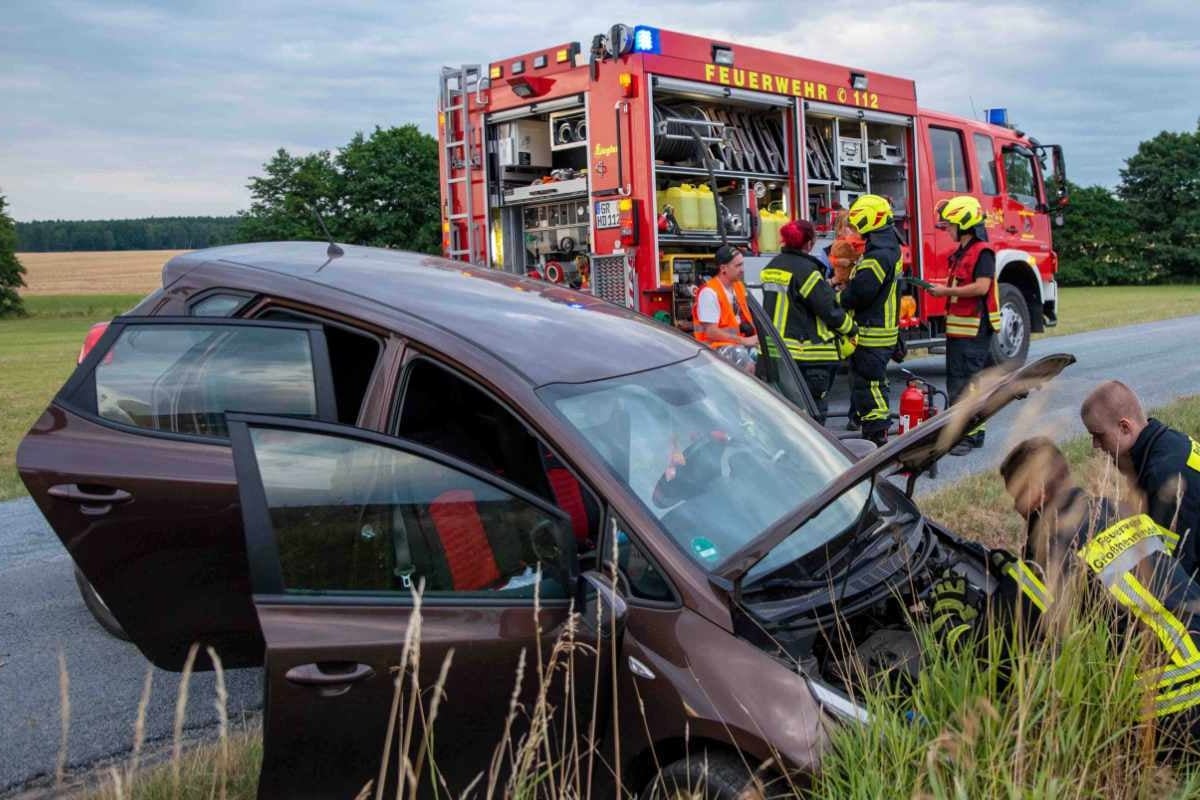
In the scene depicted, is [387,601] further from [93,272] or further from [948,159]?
[93,272]

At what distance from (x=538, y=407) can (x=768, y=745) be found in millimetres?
1001

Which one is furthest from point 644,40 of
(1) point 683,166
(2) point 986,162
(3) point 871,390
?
(2) point 986,162

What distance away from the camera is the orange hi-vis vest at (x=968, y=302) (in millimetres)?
7610

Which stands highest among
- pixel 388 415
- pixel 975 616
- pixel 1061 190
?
pixel 1061 190

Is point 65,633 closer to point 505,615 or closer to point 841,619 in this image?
point 505,615

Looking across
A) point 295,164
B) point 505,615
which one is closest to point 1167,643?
point 505,615

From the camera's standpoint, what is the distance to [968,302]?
7.71 m

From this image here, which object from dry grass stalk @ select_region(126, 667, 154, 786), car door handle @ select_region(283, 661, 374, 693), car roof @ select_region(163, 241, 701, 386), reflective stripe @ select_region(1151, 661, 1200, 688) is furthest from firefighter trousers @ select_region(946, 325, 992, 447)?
car door handle @ select_region(283, 661, 374, 693)

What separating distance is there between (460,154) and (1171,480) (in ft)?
25.8

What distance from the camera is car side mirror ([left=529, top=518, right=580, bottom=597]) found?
8.41 ft

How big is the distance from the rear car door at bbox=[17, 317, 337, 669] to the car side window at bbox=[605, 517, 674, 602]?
1.18 metres

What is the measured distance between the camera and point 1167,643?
2596 millimetres

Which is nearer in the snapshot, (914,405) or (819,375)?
(914,405)

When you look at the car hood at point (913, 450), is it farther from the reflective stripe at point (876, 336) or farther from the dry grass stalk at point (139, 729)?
the reflective stripe at point (876, 336)
